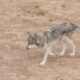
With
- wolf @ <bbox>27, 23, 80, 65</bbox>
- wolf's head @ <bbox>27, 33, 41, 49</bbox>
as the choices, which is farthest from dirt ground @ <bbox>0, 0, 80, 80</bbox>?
wolf's head @ <bbox>27, 33, 41, 49</bbox>

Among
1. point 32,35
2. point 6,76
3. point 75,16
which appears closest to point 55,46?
point 32,35

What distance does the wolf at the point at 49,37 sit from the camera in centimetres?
1017

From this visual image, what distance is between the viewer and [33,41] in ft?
33.3

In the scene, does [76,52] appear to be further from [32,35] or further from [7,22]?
[7,22]

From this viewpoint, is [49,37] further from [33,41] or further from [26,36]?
[26,36]

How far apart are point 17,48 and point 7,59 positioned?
34.8 inches

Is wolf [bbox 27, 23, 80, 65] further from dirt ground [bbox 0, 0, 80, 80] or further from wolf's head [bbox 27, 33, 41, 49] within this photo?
dirt ground [bbox 0, 0, 80, 80]

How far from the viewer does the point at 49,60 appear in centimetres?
1060

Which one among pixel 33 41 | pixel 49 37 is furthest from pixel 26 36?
pixel 33 41

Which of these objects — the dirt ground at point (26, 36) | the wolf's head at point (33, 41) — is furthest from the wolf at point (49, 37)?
the dirt ground at point (26, 36)

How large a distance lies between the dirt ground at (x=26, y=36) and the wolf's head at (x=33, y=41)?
50cm

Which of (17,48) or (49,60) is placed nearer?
(49,60)

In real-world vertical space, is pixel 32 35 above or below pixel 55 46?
above

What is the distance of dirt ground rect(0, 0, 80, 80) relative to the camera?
9.79m
